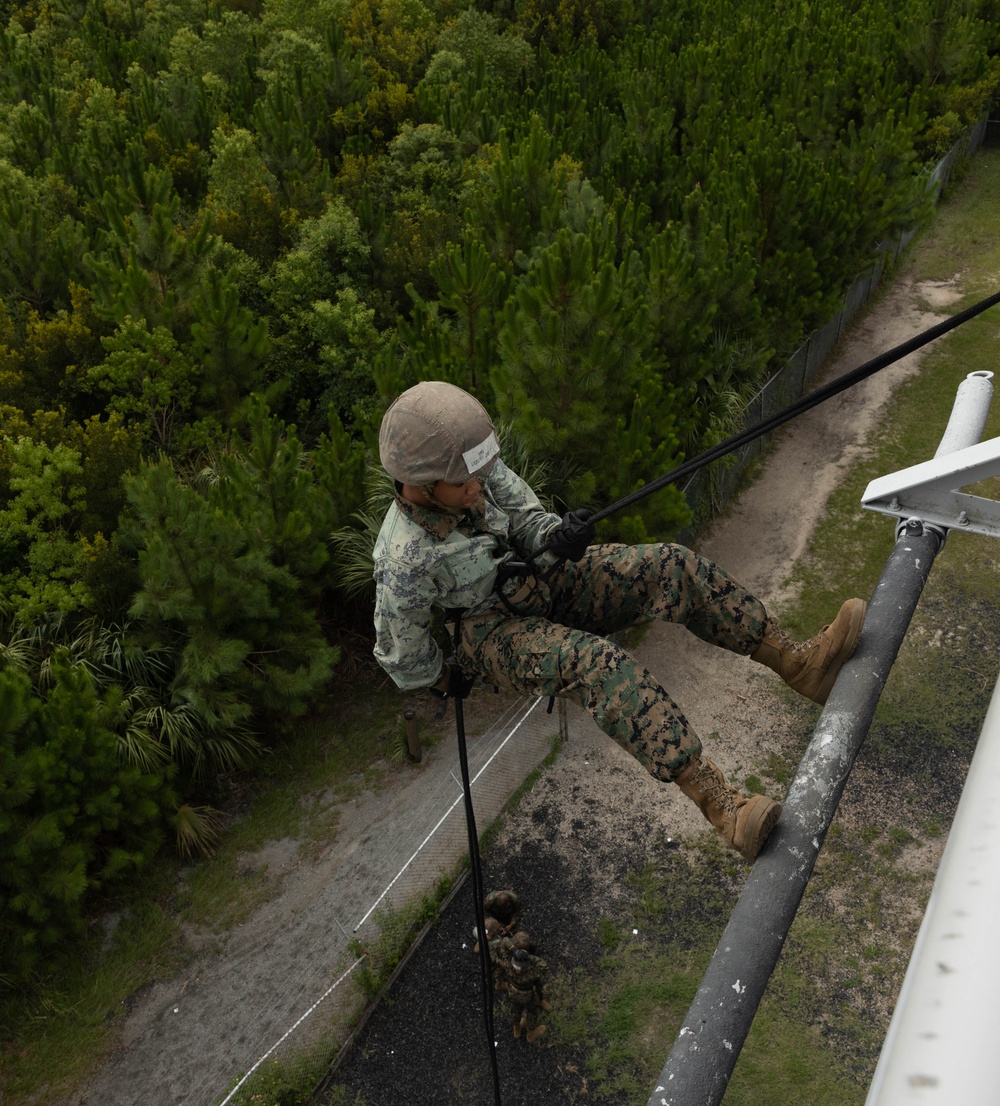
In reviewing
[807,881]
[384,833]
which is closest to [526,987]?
[384,833]

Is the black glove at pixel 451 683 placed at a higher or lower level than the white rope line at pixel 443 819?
higher

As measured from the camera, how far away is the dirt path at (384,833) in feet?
17.8

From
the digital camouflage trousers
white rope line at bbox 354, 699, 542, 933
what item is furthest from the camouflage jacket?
white rope line at bbox 354, 699, 542, 933

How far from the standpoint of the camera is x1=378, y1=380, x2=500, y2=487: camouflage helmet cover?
3.41m

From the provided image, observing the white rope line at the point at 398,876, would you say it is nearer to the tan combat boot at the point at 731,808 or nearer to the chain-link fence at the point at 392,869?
the chain-link fence at the point at 392,869

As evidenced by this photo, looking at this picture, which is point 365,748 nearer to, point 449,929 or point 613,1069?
point 449,929

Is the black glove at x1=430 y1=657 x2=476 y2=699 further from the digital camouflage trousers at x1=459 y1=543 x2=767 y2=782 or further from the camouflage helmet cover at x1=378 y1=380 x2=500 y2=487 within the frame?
the camouflage helmet cover at x1=378 y1=380 x2=500 y2=487

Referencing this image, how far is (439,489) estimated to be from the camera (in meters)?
3.61

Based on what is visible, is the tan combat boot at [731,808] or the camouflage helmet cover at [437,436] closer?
the tan combat boot at [731,808]

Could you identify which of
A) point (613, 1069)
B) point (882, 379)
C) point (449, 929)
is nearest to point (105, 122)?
point (882, 379)

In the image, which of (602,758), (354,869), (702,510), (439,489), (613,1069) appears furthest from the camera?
(702,510)

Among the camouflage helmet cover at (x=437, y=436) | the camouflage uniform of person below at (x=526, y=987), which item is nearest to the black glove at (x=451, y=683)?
the camouflage helmet cover at (x=437, y=436)

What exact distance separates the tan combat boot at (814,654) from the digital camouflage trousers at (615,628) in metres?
0.07

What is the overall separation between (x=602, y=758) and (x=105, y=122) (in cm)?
996
